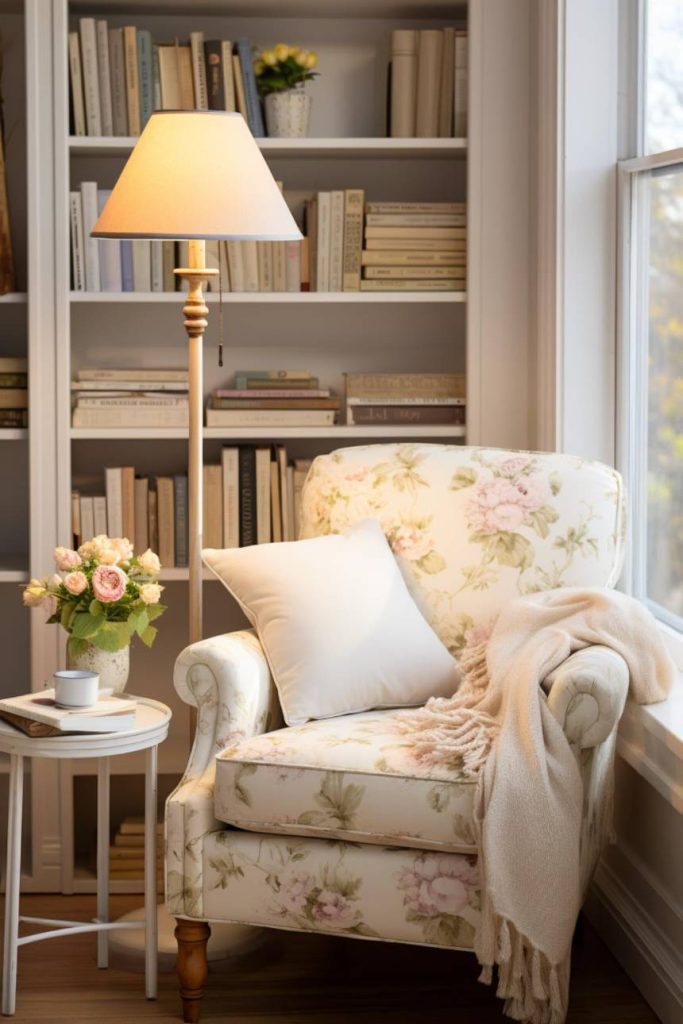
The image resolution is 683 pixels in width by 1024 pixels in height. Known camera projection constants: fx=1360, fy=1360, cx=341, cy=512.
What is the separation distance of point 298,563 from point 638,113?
4.23 feet

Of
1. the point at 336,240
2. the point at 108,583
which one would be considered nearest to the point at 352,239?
the point at 336,240

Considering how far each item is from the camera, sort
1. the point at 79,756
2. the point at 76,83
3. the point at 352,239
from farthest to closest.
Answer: the point at 352,239, the point at 76,83, the point at 79,756

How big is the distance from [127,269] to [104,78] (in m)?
0.45

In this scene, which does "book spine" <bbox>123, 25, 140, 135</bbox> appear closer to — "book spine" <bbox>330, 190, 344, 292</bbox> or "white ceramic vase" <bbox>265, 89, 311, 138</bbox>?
"white ceramic vase" <bbox>265, 89, 311, 138</bbox>

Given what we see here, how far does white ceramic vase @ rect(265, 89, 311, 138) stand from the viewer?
324 centimetres

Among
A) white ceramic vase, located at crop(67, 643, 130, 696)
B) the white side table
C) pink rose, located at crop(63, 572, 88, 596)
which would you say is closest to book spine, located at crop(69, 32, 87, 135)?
pink rose, located at crop(63, 572, 88, 596)

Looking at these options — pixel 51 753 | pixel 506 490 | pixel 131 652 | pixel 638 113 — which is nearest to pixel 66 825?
pixel 131 652

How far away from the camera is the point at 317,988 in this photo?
8.66ft

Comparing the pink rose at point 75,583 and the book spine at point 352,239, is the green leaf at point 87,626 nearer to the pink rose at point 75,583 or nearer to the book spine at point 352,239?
the pink rose at point 75,583

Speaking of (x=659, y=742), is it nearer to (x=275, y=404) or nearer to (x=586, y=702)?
(x=586, y=702)

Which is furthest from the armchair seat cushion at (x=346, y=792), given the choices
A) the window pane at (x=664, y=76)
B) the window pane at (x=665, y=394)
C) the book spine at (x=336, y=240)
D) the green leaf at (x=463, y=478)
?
the window pane at (x=664, y=76)

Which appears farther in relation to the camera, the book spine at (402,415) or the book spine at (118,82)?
the book spine at (402,415)

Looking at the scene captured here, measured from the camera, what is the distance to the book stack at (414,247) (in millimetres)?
3270

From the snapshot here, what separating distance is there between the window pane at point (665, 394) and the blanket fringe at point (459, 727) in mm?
490
